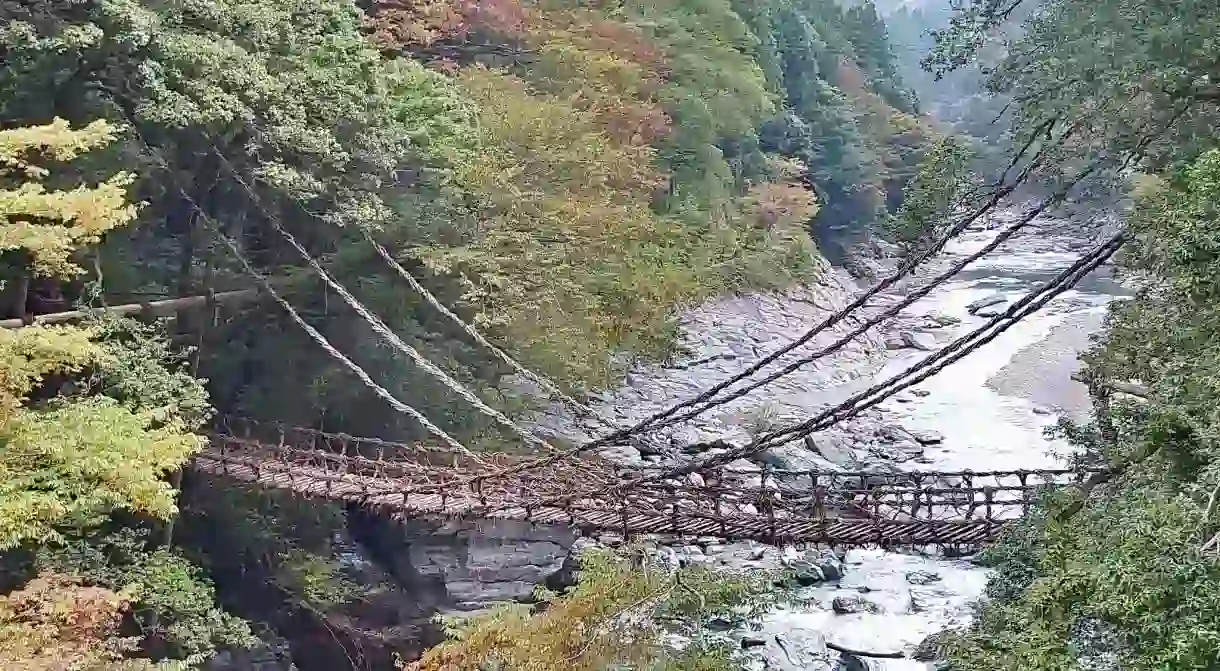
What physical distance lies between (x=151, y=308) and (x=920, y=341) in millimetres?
13114

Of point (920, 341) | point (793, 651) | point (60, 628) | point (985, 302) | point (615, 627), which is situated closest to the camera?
point (60, 628)

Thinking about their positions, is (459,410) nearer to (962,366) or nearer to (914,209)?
(914,209)

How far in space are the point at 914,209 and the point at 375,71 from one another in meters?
4.26

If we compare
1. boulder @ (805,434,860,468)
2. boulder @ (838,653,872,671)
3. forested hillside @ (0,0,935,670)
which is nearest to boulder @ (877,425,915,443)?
boulder @ (805,434,860,468)

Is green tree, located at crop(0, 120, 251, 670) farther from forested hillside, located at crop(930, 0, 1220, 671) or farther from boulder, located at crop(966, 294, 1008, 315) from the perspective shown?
boulder, located at crop(966, 294, 1008, 315)

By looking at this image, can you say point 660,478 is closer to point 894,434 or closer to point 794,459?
point 794,459

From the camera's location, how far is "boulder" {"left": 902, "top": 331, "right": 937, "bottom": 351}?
53.0 ft

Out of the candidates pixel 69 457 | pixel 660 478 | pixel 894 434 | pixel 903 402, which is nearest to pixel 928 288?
pixel 660 478

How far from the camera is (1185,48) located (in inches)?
149

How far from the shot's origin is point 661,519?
5117 millimetres

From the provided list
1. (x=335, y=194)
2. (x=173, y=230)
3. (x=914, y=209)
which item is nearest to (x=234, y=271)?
(x=173, y=230)

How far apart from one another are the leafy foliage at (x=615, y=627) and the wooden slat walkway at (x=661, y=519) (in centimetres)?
32

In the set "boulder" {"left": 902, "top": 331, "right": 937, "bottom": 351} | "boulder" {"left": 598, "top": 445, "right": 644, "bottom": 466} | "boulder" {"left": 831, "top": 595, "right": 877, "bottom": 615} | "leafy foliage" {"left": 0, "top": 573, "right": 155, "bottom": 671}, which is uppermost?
"leafy foliage" {"left": 0, "top": 573, "right": 155, "bottom": 671}

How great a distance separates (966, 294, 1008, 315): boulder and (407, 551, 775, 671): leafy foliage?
46.9ft
